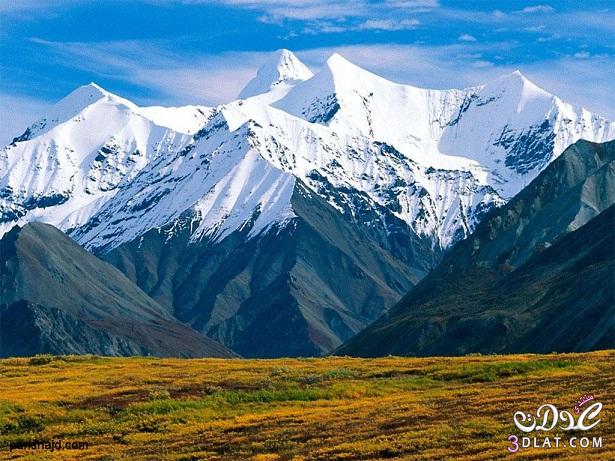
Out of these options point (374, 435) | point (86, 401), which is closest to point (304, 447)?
point (374, 435)

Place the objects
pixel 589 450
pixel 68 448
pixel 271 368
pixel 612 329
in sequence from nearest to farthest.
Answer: pixel 589 450 → pixel 68 448 → pixel 271 368 → pixel 612 329

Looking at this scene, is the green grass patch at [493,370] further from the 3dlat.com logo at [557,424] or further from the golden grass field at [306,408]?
the 3dlat.com logo at [557,424]

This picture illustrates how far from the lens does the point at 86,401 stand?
91.1m

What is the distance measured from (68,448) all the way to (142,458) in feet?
28.1

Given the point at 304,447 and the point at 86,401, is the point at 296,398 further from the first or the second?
the point at 304,447

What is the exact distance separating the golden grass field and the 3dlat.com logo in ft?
1.99

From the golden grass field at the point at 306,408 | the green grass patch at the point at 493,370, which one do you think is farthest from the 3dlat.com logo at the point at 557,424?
the green grass patch at the point at 493,370

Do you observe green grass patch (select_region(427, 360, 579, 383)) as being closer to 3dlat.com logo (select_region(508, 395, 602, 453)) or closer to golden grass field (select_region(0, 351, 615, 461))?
golden grass field (select_region(0, 351, 615, 461))

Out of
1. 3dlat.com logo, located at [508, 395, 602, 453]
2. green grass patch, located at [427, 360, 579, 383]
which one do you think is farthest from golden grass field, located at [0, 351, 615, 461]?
3dlat.com logo, located at [508, 395, 602, 453]

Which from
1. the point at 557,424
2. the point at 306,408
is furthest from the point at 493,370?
the point at 557,424

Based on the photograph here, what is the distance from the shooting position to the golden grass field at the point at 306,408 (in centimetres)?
6519

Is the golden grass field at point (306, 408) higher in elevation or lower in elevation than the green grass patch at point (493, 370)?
higher

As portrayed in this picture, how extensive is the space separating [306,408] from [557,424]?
2327 cm

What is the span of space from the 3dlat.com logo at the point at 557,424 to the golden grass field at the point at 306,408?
61 centimetres
